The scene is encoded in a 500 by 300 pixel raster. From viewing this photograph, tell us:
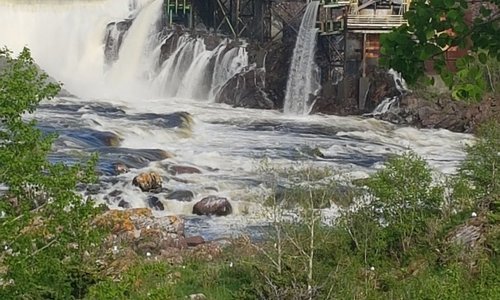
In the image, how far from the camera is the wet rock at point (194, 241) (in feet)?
46.0

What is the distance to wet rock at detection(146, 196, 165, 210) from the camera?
673 inches

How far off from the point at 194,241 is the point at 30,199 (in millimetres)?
7078

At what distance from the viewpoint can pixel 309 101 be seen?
31.0 m

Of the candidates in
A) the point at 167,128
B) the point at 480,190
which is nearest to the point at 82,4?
Result: the point at 167,128

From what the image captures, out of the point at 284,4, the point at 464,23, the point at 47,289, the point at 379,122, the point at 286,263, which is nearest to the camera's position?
the point at 464,23

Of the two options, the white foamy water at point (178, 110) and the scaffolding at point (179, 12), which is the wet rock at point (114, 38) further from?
the scaffolding at point (179, 12)

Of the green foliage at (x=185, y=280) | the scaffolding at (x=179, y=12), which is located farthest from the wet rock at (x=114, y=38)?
the green foliage at (x=185, y=280)

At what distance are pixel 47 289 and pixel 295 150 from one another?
15541mm

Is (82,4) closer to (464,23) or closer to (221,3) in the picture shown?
(221,3)

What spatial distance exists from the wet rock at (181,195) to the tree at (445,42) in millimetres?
14638

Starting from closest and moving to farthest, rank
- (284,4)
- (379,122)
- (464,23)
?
(464,23), (379,122), (284,4)

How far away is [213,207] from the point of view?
16703 mm

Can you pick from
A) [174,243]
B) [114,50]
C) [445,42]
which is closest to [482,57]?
[445,42]

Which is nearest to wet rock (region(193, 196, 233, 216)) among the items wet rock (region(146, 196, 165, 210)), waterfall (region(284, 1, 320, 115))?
wet rock (region(146, 196, 165, 210))
